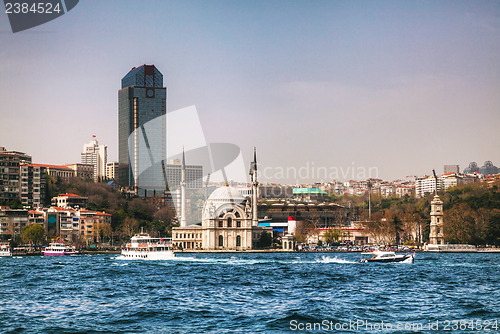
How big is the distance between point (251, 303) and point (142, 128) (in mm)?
141478

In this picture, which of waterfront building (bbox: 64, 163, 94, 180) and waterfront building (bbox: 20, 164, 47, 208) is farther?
waterfront building (bbox: 64, 163, 94, 180)

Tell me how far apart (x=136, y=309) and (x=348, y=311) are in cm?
685

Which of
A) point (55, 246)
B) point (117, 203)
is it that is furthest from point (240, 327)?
point (117, 203)

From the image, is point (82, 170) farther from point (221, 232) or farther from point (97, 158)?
point (221, 232)

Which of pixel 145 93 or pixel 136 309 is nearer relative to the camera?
pixel 136 309

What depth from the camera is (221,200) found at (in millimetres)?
96625

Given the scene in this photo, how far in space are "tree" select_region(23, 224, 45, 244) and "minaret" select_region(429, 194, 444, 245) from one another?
45.3 meters

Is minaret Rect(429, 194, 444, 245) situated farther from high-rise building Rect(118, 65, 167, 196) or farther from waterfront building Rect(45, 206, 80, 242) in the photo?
high-rise building Rect(118, 65, 167, 196)

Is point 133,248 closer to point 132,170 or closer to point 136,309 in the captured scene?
point 136,309

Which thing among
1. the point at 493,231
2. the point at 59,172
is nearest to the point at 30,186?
the point at 59,172

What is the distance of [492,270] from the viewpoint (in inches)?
1598

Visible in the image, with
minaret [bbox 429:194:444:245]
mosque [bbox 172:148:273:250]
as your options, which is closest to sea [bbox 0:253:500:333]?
minaret [bbox 429:194:444:245]

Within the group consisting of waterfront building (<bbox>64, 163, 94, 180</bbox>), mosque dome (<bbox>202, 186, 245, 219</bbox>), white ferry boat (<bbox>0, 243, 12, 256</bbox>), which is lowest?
white ferry boat (<bbox>0, 243, 12, 256</bbox>)

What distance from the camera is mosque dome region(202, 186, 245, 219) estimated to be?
92.0m
